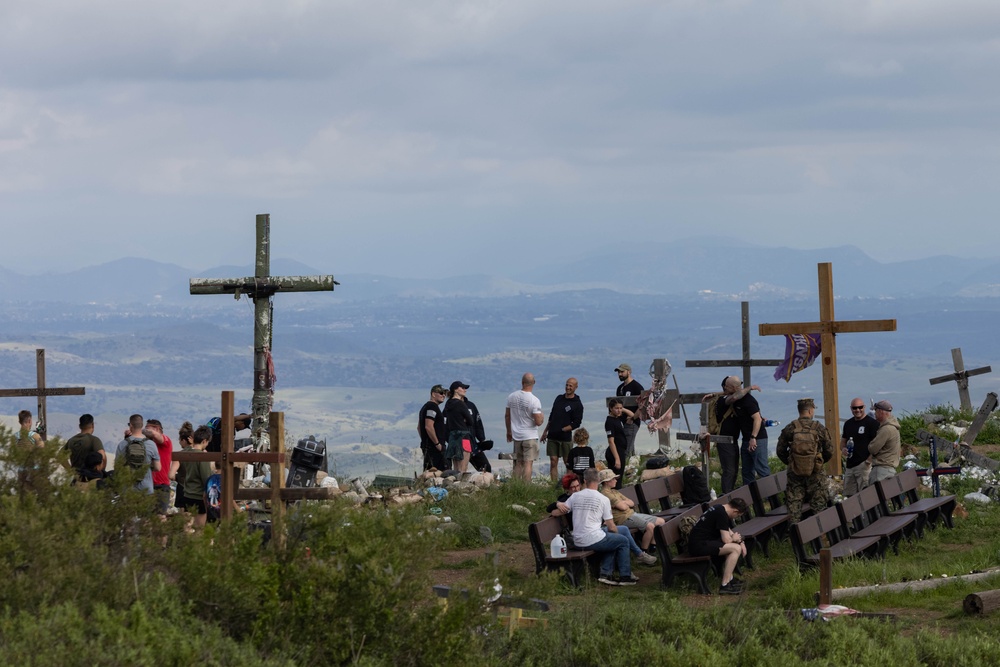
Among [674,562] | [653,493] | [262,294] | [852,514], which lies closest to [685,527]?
[674,562]

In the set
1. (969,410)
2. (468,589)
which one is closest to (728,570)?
(468,589)

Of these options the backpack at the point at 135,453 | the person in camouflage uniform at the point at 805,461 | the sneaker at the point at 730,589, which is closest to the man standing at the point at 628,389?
the person in camouflage uniform at the point at 805,461

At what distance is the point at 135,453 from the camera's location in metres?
13.1

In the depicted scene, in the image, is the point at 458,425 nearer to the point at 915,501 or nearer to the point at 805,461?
the point at 805,461

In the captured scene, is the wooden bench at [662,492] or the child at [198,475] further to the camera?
the wooden bench at [662,492]

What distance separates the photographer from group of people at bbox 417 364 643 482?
57.1ft

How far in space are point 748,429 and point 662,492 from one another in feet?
5.09

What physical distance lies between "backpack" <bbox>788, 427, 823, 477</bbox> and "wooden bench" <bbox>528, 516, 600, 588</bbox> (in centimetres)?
256

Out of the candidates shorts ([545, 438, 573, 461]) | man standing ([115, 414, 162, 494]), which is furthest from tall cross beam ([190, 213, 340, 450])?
shorts ([545, 438, 573, 461])

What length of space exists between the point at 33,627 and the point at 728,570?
23.1ft

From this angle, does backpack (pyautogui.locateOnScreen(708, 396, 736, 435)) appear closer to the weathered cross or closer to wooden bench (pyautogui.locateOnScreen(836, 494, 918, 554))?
wooden bench (pyautogui.locateOnScreen(836, 494, 918, 554))

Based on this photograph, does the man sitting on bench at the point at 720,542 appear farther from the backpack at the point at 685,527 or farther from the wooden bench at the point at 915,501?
the wooden bench at the point at 915,501

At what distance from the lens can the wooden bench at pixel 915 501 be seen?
47.0ft

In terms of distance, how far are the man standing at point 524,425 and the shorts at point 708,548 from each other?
18.0 feet
